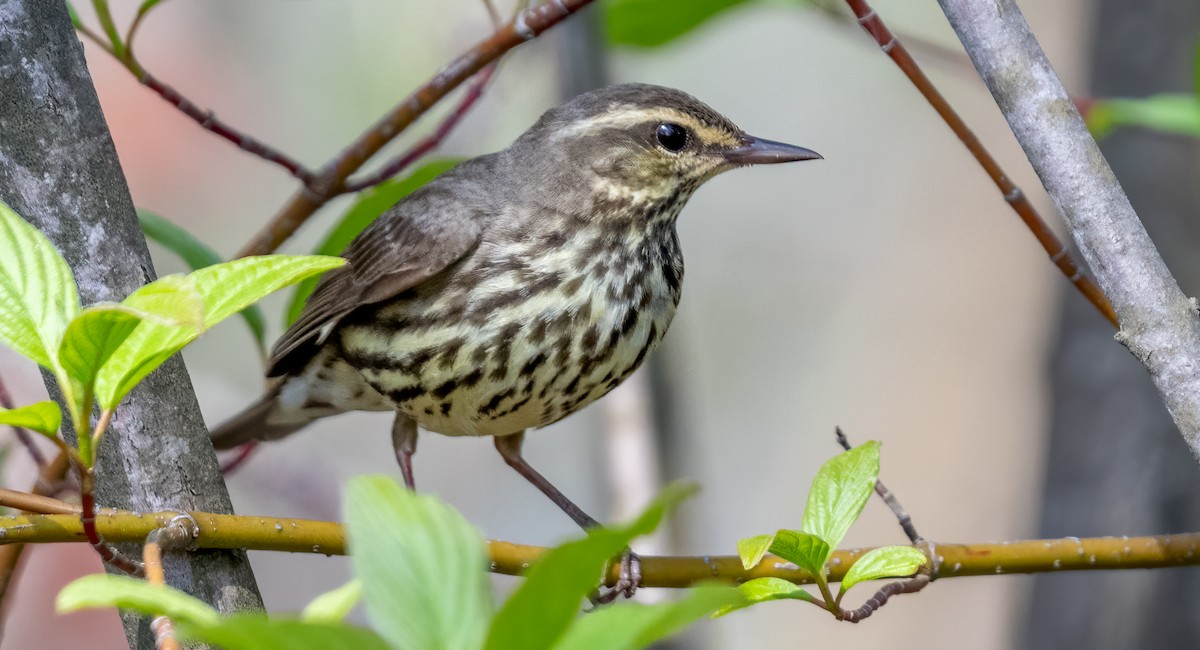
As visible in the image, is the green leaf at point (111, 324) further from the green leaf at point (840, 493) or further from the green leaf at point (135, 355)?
the green leaf at point (840, 493)

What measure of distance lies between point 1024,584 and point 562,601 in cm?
495

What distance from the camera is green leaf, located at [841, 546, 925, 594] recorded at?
1.76 m

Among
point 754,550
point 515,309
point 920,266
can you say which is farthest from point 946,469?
point 754,550

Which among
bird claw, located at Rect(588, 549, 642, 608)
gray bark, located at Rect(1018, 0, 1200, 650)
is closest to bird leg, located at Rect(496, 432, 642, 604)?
bird claw, located at Rect(588, 549, 642, 608)

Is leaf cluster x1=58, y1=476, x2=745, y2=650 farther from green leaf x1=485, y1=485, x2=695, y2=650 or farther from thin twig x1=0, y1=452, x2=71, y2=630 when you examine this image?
thin twig x1=0, y1=452, x2=71, y2=630

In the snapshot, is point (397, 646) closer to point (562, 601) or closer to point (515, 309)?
point (562, 601)

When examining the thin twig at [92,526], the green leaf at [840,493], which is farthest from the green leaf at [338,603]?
the green leaf at [840,493]

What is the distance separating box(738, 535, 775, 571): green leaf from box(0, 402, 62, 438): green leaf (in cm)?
87

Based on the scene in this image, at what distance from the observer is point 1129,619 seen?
15.9 ft

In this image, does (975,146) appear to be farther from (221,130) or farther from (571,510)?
(571,510)

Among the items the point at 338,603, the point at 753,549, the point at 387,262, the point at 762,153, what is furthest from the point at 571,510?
the point at 338,603

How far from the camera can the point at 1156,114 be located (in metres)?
2.56

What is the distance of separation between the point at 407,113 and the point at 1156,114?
156 centimetres

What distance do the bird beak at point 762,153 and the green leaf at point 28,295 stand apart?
6.64 feet
